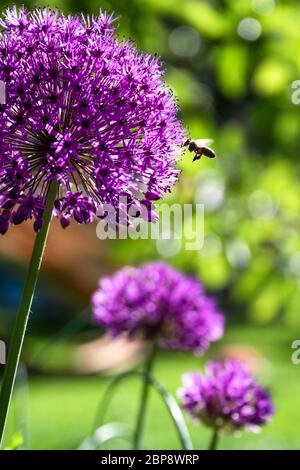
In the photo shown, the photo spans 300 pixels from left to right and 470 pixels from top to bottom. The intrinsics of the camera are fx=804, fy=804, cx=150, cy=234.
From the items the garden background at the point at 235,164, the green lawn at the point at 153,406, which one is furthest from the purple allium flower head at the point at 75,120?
the green lawn at the point at 153,406

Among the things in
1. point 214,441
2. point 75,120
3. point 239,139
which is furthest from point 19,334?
point 239,139

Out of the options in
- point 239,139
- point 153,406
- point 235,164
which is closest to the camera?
point 239,139

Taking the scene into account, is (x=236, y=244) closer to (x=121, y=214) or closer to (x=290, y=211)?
(x=290, y=211)

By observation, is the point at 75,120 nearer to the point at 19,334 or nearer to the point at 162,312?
the point at 19,334

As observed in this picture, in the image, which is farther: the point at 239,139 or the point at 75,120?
the point at 239,139

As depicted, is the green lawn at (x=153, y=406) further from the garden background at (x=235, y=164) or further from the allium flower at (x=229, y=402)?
the allium flower at (x=229, y=402)

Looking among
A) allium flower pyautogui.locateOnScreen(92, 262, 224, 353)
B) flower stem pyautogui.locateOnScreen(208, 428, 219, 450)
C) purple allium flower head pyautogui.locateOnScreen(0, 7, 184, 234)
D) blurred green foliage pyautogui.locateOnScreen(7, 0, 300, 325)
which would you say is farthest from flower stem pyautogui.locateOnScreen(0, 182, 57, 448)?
blurred green foliage pyautogui.locateOnScreen(7, 0, 300, 325)

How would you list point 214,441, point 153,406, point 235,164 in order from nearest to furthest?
point 214,441
point 235,164
point 153,406
